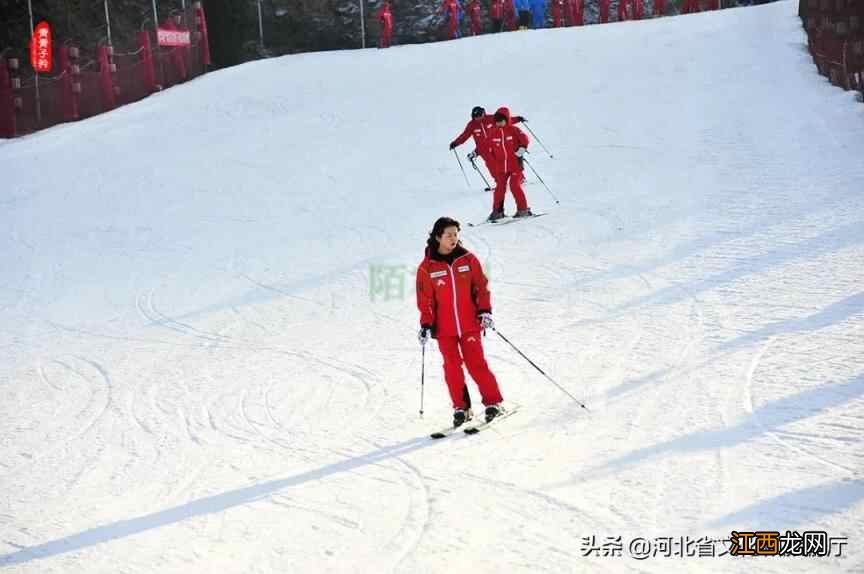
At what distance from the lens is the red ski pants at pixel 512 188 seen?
12656mm

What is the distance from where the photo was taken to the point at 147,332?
386 inches

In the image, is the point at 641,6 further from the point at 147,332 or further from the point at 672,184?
the point at 147,332

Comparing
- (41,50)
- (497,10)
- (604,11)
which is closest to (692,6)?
(604,11)

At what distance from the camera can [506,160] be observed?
12.6m

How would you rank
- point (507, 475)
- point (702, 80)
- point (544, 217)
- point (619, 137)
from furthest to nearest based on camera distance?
1. point (702, 80)
2. point (619, 137)
3. point (544, 217)
4. point (507, 475)

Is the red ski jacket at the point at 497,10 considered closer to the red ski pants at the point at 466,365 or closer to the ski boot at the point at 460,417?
the red ski pants at the point at 466,365

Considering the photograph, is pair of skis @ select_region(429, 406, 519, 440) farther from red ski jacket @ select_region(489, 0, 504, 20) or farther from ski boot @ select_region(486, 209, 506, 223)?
red ski jacket @ select_region(489, 0, 504, 20)

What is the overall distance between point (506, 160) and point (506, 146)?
0.57ft

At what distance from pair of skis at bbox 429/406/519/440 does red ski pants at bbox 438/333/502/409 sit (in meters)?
0.13

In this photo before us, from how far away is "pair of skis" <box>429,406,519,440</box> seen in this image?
6.55 m

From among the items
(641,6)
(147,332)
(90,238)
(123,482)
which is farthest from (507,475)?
(641,6)

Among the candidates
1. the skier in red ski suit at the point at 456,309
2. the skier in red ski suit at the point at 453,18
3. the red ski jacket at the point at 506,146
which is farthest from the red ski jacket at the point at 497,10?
the skier in red ski suit at the point at 456,309

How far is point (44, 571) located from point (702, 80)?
52.9 ft

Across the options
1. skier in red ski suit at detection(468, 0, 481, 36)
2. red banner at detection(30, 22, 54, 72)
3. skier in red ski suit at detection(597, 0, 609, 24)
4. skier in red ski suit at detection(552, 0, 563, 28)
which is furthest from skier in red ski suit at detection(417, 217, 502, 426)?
skier in red ski suit at detection(597, 0, 609, 24)
